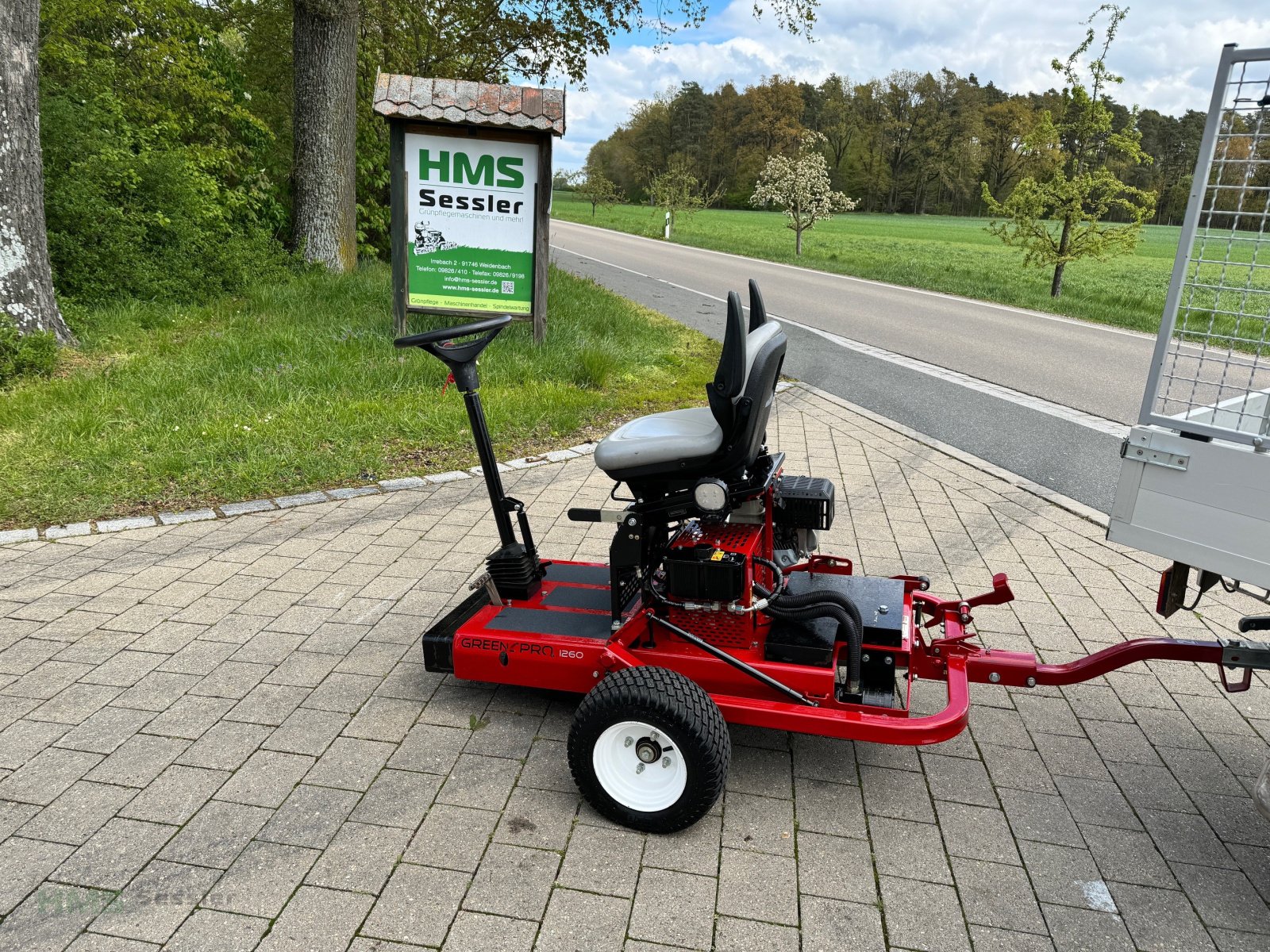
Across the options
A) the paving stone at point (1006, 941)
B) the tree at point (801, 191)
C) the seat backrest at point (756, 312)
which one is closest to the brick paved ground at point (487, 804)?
the paving stone at point (1006, 941)

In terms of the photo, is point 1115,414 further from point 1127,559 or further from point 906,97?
point 906,97

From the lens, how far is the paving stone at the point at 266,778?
2922 millimetres

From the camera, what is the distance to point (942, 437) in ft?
25.1

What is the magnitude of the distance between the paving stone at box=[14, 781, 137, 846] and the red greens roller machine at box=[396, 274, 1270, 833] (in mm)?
1074

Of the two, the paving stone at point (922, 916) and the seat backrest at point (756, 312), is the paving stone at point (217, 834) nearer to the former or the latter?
the paving stone at point (922, 916)

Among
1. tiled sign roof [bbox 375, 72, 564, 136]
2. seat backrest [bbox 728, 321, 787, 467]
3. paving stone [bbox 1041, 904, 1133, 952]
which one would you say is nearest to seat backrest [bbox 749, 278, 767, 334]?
seat backrest [bbox 728, 321, 787, 467]

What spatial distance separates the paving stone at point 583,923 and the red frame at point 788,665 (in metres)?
0.70

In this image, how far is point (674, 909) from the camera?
8.20 ft

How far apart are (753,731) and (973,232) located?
182 feet

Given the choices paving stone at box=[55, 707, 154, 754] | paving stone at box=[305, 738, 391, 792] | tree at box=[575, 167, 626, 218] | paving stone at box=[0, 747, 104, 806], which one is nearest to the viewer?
paving stone at box=[0, 747, 104, 806]

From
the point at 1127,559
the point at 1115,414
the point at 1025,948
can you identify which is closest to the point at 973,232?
the point at 1115,414

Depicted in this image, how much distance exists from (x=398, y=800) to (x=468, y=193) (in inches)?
265

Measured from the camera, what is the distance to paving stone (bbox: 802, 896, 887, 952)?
2395mm

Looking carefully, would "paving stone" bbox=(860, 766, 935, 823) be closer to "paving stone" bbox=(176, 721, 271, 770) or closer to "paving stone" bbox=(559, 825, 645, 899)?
"paving stone" bbox=(559, 825, 645, 899)
